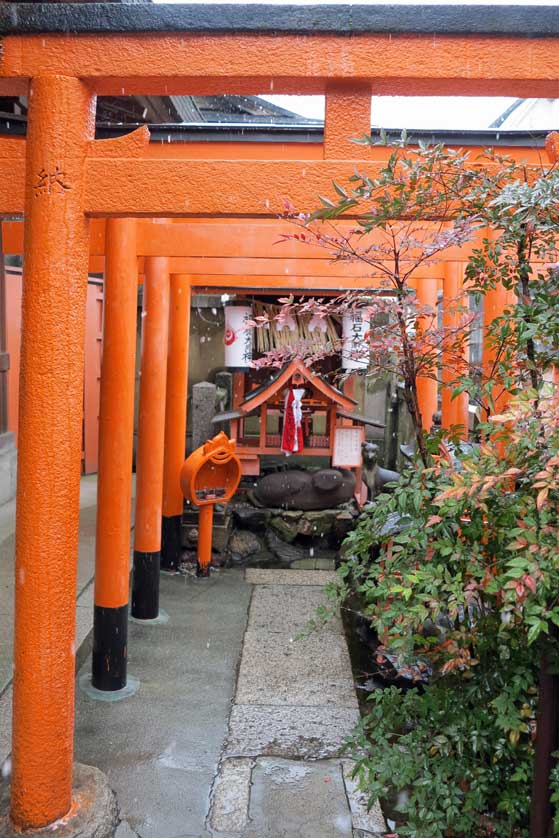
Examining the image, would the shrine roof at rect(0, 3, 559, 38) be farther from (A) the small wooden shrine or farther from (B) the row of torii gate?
(A) the small wooden shrine

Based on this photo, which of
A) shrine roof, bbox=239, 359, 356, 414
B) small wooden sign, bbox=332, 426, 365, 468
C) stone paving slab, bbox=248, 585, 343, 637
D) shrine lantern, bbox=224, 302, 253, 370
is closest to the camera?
stone paving slab, bbox=248, 585, 343, 637

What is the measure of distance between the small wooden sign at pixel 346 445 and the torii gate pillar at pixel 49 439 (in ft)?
23.4

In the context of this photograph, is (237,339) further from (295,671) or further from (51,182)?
(51,182)

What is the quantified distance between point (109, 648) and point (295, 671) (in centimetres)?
168

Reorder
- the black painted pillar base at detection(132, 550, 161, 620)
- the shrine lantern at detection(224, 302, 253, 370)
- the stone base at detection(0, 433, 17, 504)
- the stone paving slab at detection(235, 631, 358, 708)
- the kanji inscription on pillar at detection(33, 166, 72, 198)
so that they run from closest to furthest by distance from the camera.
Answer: the kanji inscription on pillar at detection(33, 166, 72, 198) → the stone paving slab at detection(235, 631, 358, 708) → the black painted pillar base at detection(132, 550, 161, 620) → the stone base at detection(0, 433, 17, 504) → the shrine lantern at detection(224, 302, 253, 370)

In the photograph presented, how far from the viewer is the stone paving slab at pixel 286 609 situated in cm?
750

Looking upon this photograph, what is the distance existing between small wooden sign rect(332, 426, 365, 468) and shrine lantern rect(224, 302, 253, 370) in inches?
67.0

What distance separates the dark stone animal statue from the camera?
1075cm

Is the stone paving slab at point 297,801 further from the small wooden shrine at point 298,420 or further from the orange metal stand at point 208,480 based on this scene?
the small wooden shrine at point 298,420

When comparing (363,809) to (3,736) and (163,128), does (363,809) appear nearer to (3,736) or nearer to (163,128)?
(3,736)

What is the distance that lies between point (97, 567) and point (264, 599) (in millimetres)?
3380

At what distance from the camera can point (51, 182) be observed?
3.16 m

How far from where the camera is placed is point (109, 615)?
18.4ft

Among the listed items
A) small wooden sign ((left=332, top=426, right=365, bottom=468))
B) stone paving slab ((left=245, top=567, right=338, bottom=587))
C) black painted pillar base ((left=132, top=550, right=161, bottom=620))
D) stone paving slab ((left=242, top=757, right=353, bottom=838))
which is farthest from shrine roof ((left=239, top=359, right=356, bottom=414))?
stone paving slab ((left=242, top=757, right=353, bottom=838))
